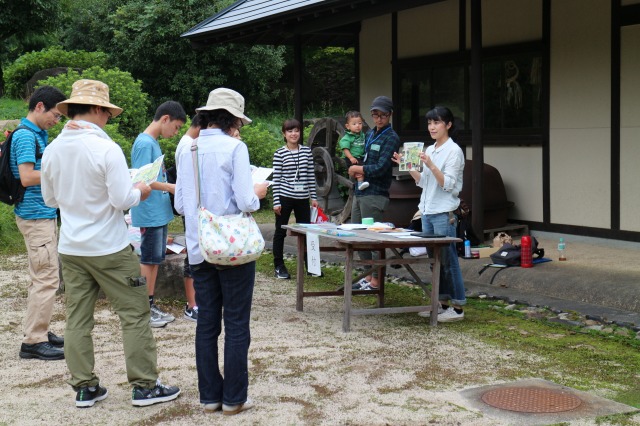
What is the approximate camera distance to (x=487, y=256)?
29.9 feet

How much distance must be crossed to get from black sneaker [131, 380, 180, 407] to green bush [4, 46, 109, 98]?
69.0 feet

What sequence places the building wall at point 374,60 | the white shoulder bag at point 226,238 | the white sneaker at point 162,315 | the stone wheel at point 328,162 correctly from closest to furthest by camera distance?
the white shoulder bag at point 226,238
the white sneaker at point 162,315
the stone wheel at point 328,162
the building wall at point 374,60

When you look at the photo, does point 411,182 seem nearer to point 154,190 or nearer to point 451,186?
point 451,186

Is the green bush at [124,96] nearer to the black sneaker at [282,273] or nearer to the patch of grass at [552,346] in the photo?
the black sneaker at [282,273]

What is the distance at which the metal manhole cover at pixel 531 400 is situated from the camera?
461 cm

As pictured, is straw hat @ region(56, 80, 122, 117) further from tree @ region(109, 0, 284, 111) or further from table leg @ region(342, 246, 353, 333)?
tree @ region(109, 0, 284, 111)

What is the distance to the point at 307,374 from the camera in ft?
17.6

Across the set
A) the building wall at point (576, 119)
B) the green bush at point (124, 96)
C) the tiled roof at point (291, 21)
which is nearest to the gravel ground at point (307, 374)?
the building wall at point (576, 119)

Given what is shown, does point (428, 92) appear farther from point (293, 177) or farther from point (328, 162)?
point (293, 177)

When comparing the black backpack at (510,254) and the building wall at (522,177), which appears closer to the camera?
the black backpack at (510,254)


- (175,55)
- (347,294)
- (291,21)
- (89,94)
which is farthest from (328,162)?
(175,55)

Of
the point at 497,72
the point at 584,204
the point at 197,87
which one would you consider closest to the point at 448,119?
the point at 584,204

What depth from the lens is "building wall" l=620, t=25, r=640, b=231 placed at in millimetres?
9172

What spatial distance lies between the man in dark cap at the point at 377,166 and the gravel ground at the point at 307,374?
1.09m
